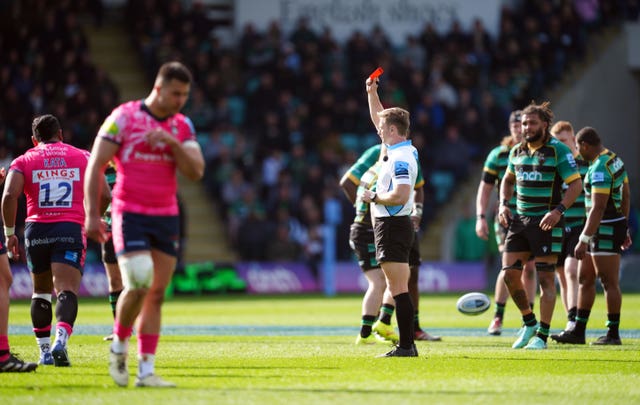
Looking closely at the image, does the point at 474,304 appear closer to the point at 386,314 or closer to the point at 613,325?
the point at 386,314

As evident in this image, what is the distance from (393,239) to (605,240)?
133 inches

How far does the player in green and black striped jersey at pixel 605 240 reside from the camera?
13.2 m

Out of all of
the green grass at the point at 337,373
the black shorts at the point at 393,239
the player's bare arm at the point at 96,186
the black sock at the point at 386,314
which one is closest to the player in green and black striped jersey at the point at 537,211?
the green grass at the point at 337,373

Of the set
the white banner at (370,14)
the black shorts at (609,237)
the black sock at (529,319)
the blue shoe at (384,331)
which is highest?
the white banner at (370,14)

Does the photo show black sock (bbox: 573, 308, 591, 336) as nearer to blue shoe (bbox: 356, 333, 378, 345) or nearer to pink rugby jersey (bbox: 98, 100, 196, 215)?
blue shoe (bbox: 356, 333, 378, 345)

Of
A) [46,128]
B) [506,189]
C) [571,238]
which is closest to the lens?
A: [46,128]

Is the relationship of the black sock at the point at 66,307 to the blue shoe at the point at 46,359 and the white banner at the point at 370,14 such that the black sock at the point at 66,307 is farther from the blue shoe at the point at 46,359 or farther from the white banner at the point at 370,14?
the white banner at the point at 370,14

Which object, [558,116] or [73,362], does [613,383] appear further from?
[558,116]

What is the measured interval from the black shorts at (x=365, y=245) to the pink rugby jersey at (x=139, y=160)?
16.9 feet

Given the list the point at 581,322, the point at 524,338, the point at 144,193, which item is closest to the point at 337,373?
the point at 144,193

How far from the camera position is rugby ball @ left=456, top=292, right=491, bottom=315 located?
1414 cm

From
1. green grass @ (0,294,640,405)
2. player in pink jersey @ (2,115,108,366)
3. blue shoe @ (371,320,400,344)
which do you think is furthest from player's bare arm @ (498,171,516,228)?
player in pink jersey @ (2,115,108,366)

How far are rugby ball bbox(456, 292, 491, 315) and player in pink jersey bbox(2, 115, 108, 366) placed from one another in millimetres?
5057

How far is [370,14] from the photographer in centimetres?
3259
